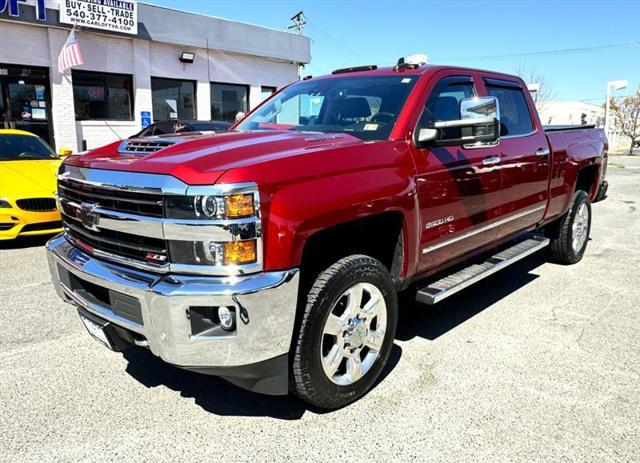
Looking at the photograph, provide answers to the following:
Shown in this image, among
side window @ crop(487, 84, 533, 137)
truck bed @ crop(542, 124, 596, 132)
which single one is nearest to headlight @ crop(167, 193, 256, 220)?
side window @ crop(487, 84, 533, 137)

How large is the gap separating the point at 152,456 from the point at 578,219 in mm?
5270

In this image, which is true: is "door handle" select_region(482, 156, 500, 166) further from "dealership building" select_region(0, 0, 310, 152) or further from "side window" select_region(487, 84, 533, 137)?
"dealership building" select_region(0, 0, 310, 152)

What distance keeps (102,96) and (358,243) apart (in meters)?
13.0

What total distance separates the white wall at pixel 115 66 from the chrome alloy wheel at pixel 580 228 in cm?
1210

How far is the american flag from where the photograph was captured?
1220 cm

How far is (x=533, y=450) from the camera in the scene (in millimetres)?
2541

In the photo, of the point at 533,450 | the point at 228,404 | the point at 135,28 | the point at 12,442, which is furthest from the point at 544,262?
the point at 135,28

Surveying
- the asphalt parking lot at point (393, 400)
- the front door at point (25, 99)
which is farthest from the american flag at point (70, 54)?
the asphalt parking lot at point (393, 400)

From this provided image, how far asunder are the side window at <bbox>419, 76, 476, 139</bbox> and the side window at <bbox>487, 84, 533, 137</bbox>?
0.51 metres

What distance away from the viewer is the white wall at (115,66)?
40.7ft

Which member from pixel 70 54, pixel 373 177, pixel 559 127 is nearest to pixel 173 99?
pixel 70 54

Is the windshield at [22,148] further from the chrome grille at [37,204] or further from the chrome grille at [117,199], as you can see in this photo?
the chrome grille at [117,199]

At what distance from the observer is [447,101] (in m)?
3.79

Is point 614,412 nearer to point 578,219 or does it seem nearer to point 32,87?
point 578,219
